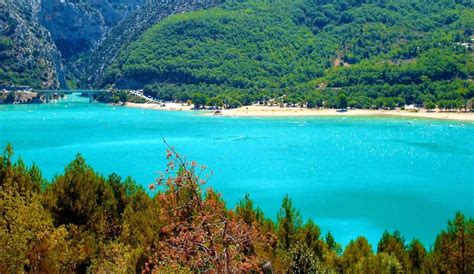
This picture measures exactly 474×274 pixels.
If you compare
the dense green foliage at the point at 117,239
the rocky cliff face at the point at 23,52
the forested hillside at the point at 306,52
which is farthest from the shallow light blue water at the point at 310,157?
the rocky cliff face at the point at 23,52

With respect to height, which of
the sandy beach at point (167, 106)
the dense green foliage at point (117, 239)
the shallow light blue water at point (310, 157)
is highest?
the dense green foliage at point (117, 239)

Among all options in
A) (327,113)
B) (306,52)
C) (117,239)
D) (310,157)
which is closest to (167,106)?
(306,52)

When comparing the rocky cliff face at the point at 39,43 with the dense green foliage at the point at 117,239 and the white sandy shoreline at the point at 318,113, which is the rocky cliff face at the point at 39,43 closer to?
the white sandy shoreline at the point at 318,113

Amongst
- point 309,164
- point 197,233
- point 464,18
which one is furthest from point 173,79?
point 197,233

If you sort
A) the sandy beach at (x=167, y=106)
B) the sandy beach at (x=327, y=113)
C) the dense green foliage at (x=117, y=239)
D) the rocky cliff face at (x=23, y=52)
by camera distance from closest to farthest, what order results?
1. the dense green foliage at (x=117, y=239)
2. the sandy beach at (x=327, y=113)
3. the sandy beach at (x=167, y=106)
4. the rocky cliff face at (x=23, y=52)

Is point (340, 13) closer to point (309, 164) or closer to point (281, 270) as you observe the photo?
point (309, 164)

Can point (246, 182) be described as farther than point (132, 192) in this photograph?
Yes
